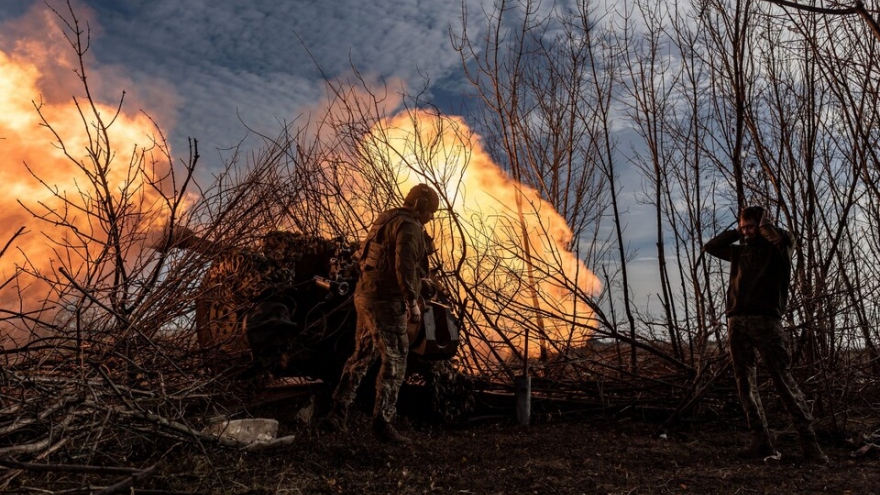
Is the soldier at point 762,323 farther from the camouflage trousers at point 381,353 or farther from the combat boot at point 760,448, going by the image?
the camouflage trousers at point 381,353

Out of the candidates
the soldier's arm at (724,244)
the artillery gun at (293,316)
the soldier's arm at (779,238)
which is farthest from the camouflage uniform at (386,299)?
the soldier's arm at (779,238)

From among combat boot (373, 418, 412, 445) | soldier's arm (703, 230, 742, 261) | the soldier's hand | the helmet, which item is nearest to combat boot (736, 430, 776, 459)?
soldier's arm (703, 230, 742, 261)

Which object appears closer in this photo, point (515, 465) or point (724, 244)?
point (515, 465)

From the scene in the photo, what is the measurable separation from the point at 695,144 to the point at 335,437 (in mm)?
6158

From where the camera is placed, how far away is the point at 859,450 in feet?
19.1

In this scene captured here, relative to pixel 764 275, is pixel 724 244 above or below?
above

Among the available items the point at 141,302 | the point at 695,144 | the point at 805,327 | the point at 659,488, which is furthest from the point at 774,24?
the point at 141,302

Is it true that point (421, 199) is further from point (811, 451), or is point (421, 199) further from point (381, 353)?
point (811, 451)

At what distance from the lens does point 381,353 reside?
5695mm

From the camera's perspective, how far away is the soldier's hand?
5.73 m

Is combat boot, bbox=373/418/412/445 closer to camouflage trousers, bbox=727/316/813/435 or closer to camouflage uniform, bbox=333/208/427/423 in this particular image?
camouflage uniform, bbox=333/208/427/423

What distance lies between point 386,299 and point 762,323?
343cm

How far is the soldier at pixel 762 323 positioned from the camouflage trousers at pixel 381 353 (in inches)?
122

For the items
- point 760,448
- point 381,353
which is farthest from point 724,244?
point 381,353
